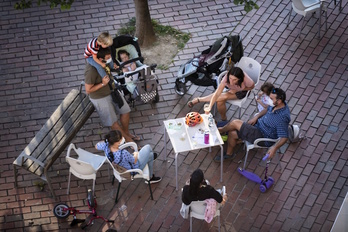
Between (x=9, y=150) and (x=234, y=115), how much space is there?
4.22m

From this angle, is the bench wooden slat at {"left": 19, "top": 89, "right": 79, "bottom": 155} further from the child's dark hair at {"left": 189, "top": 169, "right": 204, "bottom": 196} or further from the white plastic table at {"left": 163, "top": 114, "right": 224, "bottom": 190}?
the child's dark hair at {"left": 189, "top": 169, "right": 204, "bottom": 196}

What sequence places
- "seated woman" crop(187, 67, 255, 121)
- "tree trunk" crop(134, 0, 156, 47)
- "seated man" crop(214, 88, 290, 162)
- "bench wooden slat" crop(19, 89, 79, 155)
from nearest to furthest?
"seated man" crop(214, 88, 290, 162) < "bench wooden slat" crop(19, 89, 79, 155) < "seated woman" crop(187, 67, 255, 121) < "tree trunk" crop(134, 0, 156, 47)

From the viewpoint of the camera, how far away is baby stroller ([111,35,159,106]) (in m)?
10.4

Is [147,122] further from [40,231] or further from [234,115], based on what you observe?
[40,231]

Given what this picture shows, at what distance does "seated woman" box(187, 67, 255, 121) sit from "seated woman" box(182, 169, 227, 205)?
196 centimetres

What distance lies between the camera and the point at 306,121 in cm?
1061

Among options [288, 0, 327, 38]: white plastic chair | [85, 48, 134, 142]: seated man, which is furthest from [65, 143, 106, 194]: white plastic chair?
[288, 0, 327, 38]: white plastic chair

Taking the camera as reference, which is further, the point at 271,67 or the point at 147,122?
the point at 271,67

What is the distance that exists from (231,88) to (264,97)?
0.66 meters

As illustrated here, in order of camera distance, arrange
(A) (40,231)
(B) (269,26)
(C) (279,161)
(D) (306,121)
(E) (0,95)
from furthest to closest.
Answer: (B) (269,26) → (E) (0,95) → (D) (306,121) → (C) (279,161) → (A) (40,231)

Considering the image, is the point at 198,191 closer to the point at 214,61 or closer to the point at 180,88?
the point at 214,61

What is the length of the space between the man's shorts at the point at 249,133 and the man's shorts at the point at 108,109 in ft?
6.74

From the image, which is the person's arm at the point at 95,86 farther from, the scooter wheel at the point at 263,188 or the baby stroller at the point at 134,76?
the scooter wheel at the point at 263,188

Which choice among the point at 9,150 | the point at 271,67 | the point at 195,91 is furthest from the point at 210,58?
the point at 9,150
